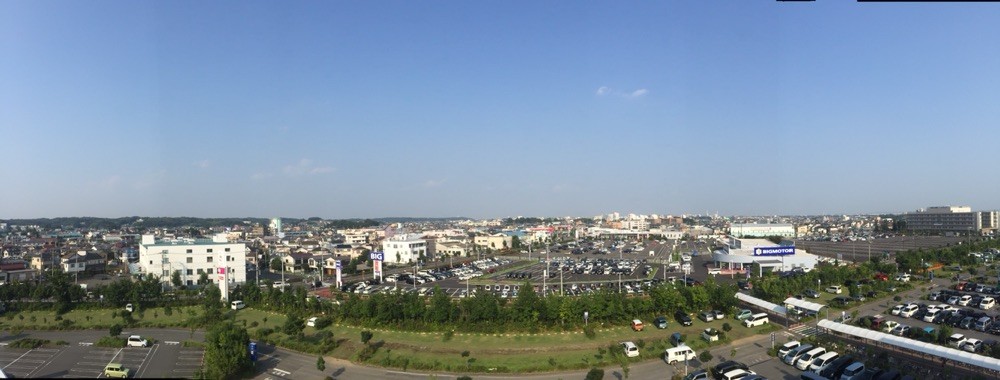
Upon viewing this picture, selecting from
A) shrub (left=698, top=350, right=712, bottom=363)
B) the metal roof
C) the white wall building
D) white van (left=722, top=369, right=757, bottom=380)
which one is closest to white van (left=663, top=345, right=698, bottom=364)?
shrub (left=698, top=350, right=712, bottom=363)

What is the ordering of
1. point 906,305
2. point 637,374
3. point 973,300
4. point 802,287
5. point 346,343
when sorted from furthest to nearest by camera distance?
point 802,287 → point 973,300 → point 906,305 → point 346,343 → point 637,374

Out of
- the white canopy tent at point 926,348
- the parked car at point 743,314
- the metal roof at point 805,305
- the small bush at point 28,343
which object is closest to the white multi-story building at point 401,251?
the small bush at point 28,343

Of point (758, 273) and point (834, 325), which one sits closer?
point (834, 325)

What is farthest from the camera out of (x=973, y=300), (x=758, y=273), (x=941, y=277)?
(x=758, y=273)

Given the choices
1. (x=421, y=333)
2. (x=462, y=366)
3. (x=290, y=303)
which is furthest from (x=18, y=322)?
(x=462, y=366)

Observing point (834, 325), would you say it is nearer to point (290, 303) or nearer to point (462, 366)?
point (462, 366)

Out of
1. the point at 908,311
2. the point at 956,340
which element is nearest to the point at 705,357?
the point at 956,340

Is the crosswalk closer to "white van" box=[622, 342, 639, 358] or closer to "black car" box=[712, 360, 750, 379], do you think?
"black car" box=[712, 360, 750, 379]

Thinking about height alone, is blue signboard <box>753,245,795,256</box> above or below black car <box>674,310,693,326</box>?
above
